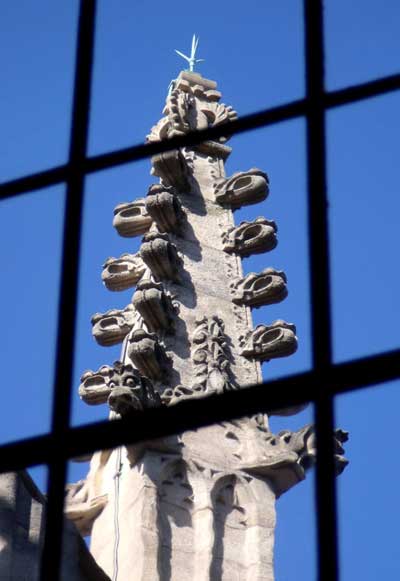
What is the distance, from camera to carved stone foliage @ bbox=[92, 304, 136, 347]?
1240 centimetres

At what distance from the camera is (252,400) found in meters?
3.99

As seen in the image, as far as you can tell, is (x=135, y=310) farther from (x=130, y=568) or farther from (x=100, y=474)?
(x=130, y=568)

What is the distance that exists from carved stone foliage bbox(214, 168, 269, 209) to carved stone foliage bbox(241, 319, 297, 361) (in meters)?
1.76

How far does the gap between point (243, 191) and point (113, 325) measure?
188cm

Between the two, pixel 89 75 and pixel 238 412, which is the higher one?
pixel 89 75

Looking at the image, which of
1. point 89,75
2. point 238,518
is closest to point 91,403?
point 238,518

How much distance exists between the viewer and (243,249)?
525 inches

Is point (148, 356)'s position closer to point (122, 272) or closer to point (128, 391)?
point (128, 391)

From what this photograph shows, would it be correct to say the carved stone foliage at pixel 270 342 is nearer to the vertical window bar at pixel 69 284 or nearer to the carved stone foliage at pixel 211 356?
the carved stone foliage at pixel 211 356

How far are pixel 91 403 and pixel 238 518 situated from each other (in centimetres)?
150

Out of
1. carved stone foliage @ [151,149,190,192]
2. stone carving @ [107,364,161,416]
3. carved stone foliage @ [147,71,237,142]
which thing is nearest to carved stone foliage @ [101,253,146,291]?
carved stone foliage @ [151,149,190,192]

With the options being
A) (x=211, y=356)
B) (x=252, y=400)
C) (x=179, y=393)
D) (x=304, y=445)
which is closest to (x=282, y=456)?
(x=304, y=445)

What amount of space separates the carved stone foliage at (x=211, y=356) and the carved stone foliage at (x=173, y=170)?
165cm

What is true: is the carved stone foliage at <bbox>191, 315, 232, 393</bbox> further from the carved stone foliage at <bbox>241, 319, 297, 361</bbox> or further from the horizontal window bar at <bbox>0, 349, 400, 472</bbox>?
the horizontal window bar at <bbox>0, 349, 400, 472</bbox>
